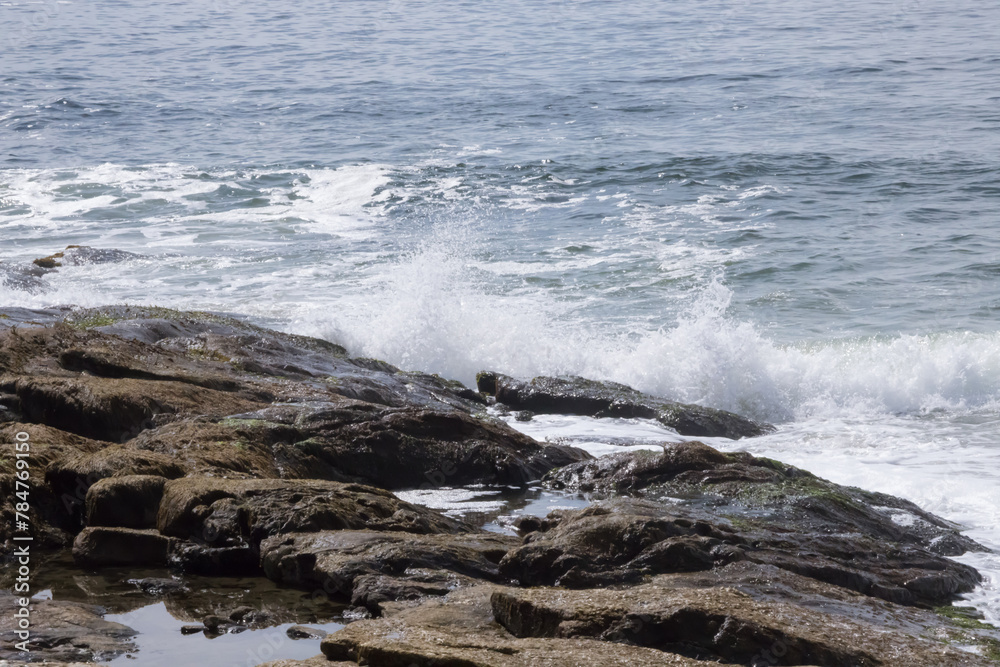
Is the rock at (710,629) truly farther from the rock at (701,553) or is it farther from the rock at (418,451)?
the rock at (418,451)

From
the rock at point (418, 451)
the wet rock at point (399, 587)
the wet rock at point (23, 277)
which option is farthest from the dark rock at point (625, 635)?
the wet rock at point (23, 277)

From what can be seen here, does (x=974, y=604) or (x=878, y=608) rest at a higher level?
(x=878, y=608)

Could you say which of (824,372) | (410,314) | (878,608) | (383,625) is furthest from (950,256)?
(383,625)

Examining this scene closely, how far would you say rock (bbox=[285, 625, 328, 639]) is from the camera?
4125 millimetres

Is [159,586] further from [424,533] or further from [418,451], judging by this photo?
[418,451]

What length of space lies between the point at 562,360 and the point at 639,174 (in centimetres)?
957

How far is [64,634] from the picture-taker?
3.93m

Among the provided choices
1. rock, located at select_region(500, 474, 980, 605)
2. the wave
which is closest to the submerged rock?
rock, located at select_region(500, 474, 980, 605)

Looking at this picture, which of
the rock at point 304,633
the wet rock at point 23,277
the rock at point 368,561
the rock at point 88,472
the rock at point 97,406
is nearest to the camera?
the rock at point 304,633

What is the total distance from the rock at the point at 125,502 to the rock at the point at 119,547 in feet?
0.64

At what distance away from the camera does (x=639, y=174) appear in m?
20.4

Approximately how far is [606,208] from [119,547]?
14.8 m

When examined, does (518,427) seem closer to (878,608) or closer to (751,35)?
(878,608)

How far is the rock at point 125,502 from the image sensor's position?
512cm
